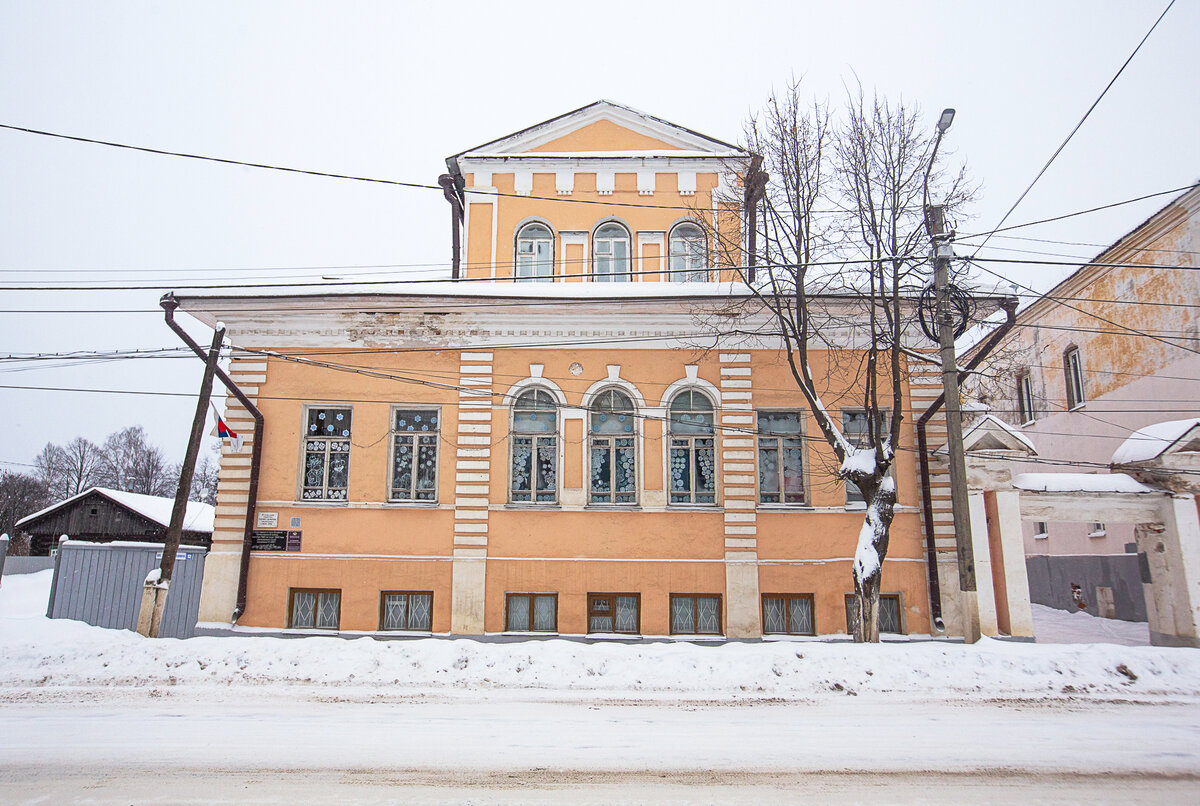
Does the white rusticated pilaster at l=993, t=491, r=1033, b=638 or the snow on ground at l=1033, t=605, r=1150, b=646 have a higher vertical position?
the white rusticated pilaster at l=993, t=491, r=1033, b=638

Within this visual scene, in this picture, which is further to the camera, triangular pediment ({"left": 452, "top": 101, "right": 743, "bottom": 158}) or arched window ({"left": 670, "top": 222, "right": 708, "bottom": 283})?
triangular pediment ({"left": 452, "top": 101, "right": 743, "bottom": 158})

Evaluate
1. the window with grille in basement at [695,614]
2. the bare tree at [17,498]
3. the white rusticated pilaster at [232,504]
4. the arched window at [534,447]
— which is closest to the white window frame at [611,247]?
the arched window at [534,447]

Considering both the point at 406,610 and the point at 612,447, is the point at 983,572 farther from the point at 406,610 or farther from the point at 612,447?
the point at 406,610

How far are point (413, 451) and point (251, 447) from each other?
312 centimetres

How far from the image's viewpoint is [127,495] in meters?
42.1

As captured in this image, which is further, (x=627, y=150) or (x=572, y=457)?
(x=627, y=150)

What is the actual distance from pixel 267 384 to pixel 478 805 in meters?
11.6

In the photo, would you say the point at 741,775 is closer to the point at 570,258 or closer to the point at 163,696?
the point at 163,696

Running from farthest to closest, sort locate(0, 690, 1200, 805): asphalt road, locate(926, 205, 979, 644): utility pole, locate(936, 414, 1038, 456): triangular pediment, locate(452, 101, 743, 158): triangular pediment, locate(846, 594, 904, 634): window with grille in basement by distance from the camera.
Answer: locate(452, 101, 743, 158): triangular pediment
locate(846, 594, 904, 634): window with grille in basement
locate(936, 414, 1038, 456): triangular pediment
locate(926, 205, 979, 644): utility pole
locate(0, 690, 1200, 805): asphalt road

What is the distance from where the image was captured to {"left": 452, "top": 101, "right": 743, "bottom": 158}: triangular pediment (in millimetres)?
16906

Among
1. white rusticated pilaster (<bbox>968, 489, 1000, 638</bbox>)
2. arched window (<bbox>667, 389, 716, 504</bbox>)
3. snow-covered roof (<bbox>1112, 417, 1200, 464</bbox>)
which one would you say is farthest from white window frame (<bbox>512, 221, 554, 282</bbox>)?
snow-covered roof (<bbox>1112, 417, 1200, 464</bbox>)

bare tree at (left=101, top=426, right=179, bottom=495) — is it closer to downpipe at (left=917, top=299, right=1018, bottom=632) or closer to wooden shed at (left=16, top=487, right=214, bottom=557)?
wooden shed at (left=16, top=487, right=214, bottom=557)

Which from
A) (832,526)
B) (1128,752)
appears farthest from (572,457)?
(1128,752)

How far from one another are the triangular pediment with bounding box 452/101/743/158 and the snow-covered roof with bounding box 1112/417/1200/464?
10.1 metres
